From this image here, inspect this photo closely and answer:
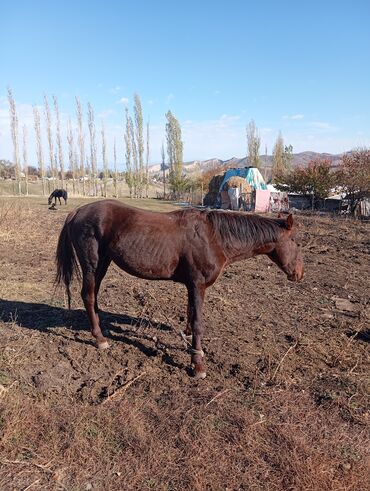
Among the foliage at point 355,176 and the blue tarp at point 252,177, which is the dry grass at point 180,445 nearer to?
the foliage at point 355,176

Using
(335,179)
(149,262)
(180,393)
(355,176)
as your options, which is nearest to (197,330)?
(180,393)

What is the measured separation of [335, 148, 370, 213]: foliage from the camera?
78.0ft

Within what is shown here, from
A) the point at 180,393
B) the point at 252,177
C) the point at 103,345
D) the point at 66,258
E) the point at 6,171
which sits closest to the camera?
the point at 180,393

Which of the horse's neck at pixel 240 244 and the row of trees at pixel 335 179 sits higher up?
the row of trees at pixel 335 179

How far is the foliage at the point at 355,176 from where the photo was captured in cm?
2378

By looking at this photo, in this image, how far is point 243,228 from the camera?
4453mm

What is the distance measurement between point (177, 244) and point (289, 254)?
→ 1385 mm

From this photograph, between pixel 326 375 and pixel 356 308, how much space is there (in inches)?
98.8

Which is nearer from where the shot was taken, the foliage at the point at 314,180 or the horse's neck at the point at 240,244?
the horse's neck at the point at 240,244

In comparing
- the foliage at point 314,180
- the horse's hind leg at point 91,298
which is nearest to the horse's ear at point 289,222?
the horse's hind leg at point 91,298

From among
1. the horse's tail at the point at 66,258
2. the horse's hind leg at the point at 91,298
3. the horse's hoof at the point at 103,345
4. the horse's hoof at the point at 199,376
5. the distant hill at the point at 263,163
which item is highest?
the distant hill at the point at 263,163

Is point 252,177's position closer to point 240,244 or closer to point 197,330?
point 240,244

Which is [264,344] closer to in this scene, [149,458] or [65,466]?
[149,458]

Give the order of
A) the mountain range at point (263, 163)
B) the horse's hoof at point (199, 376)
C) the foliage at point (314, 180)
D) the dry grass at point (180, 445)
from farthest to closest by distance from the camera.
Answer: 1. the mountain range at point (263, 163)
2. the foliage at point (314, 180)
3. the horse's hoof at point (199, 376)
4. the dry grass at point (180, 445)
